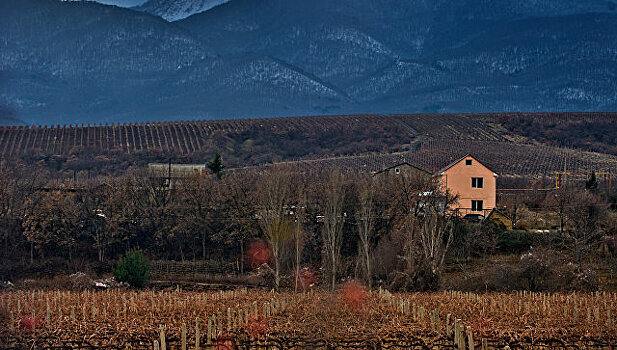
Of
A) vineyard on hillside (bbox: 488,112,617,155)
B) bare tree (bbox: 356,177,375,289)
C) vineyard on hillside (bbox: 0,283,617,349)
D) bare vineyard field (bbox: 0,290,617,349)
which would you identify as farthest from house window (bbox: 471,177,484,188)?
vineyard on hillside (bbox: 488,112,617,155)

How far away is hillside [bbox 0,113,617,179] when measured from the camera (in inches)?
4040

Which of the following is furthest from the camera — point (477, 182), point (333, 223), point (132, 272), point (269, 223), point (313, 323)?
point (477, 182)

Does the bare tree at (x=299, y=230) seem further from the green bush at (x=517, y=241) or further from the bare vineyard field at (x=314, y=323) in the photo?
the green bush at (x=517, y=241)

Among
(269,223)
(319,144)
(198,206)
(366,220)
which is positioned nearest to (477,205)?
(366,220)

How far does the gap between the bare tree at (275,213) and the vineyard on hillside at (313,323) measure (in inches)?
553

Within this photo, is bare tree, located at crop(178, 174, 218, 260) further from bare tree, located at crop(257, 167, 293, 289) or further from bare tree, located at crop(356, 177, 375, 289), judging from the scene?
bare tree, located at crop(356, 177, 375, 289)

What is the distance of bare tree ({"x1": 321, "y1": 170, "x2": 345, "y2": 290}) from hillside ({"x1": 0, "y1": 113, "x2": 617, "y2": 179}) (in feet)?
112

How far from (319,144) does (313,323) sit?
96.9m

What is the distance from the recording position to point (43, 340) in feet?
96.7

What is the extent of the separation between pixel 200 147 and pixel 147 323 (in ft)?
290

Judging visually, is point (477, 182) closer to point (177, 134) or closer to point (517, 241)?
point (517, 241)

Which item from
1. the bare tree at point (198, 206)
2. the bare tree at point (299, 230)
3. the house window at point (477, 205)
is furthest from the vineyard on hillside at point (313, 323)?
the house window at point (477, 205)

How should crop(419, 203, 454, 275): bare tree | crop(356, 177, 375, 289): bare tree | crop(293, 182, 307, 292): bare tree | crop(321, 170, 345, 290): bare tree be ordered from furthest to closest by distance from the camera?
crop(321, 170, 345, 290): bare tree < crop(293, 182, 307, 292): bare tree < crop(356, 177, 375, 289): bare tree < crop(419, 203, 454, 275): bare tree

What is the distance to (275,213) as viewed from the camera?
55.4 meters
